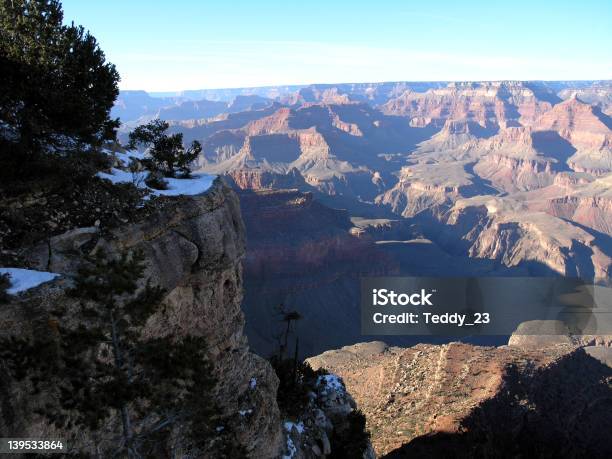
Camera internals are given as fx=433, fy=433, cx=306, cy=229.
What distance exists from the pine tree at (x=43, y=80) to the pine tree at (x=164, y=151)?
4.33 metres

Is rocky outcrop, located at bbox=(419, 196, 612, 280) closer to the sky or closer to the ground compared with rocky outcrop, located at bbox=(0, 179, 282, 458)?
closer to the ground

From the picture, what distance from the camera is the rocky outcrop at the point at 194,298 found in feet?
33.5

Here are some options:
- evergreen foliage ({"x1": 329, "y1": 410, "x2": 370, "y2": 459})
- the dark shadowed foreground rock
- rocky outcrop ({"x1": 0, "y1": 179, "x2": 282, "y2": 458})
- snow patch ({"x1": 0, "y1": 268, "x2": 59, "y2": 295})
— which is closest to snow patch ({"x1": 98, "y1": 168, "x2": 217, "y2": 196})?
rocky outcrop ({"x1": 0, "y1": 179, "x2": 282, "y2": 458})

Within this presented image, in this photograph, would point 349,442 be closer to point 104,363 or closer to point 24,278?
point 104,363

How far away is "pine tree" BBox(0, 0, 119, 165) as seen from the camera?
14359 mm

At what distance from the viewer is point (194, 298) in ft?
54.5

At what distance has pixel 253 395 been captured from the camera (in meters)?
18.6

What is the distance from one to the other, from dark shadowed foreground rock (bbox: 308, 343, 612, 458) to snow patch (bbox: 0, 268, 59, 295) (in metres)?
27.0

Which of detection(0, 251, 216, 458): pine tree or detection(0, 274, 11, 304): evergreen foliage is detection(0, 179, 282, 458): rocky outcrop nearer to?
detection(0, 274, 11, 304): evergreen foliage

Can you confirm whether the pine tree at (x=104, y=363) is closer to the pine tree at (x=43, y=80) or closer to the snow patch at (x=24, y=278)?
the snow patch at (x=24, y=278)

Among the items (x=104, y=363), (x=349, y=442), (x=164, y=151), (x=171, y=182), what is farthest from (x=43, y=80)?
(x=349, y=442)

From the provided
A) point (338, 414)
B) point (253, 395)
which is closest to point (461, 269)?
point (338, 414)

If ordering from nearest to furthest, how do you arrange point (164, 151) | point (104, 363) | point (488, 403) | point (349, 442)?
point (104, 363), point (164, 151), point (349, 442), point (488, 403)

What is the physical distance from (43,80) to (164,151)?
661 cm
